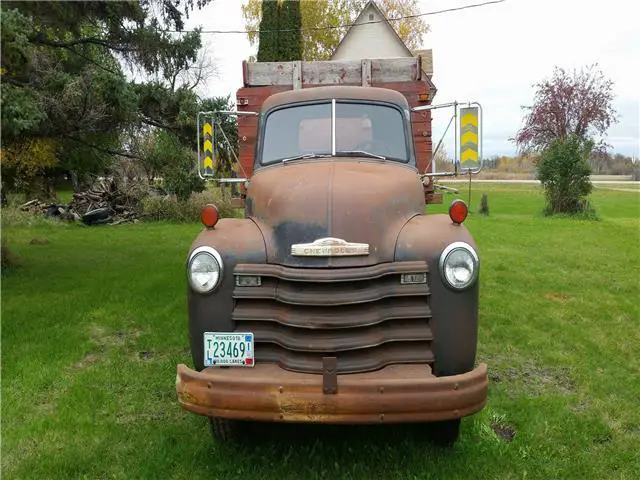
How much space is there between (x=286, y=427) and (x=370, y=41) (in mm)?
28112

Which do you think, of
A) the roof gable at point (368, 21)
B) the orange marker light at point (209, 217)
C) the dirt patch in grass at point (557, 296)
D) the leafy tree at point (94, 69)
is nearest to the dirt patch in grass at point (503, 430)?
the orange marker light at point (209, 217)

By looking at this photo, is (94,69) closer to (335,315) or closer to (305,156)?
(305,156)

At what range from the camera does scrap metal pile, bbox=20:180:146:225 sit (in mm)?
20453

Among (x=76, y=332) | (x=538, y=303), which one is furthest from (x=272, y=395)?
(x=538, y=303)

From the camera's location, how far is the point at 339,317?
3316 millimetres

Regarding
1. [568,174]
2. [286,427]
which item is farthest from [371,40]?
[286,427]

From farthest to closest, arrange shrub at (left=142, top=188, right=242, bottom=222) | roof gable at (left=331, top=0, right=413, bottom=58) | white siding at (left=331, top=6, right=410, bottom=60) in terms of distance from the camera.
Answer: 1. white siding at (left=331, top=6, right=410, bottom=60)
2. roof gable at (left=331, top=0, right=413, bottom=58)
3. shrub at (left=142, top=188, right=242, bottom=222)

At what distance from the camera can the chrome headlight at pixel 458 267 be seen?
340 cm

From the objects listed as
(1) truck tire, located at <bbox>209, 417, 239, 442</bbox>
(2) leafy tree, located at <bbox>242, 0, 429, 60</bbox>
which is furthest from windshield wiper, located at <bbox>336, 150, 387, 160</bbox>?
(2) leafy tree, located at <bbox>242, 0, 429, 60</bbox>

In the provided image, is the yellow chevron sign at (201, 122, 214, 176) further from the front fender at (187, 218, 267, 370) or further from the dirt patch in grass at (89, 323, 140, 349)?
the dirt patch in grass at (89, 323, 140, 349)

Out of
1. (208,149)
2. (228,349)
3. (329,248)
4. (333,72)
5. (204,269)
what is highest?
(333,72)

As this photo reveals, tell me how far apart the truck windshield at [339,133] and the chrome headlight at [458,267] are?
149 cm

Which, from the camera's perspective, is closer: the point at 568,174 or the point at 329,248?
the point at 329,248

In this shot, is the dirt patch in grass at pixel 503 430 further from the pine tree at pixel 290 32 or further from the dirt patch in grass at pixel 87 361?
the pine tree at pixel 290 32
